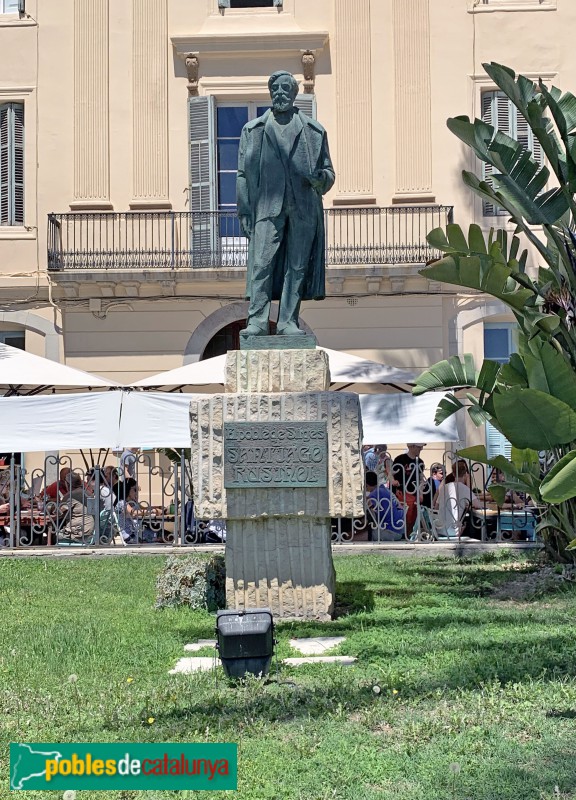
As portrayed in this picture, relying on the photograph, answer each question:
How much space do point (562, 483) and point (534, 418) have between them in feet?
3.74

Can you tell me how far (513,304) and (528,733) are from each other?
544 centimetres

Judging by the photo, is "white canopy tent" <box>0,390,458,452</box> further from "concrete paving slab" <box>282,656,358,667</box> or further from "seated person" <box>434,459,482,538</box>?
"concrete paving slab" <box>282,656,358,667</box>

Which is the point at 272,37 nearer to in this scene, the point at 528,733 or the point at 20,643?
the point at 20,643

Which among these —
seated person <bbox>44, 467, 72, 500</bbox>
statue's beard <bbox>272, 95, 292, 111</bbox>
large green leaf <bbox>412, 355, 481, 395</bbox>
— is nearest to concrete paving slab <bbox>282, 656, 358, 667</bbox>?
statue's beard <bbox>272, 95, 292, 111</bbox>

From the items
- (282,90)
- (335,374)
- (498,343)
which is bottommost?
(335,374)

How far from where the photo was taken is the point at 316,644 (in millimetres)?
7012

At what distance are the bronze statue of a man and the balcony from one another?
445 inches

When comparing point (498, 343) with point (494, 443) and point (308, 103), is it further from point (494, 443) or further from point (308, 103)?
point (308, 103)

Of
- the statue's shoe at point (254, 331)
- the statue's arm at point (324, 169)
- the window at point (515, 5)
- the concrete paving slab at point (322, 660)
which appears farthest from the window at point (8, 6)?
the concrete paving slab at point (322, 660)

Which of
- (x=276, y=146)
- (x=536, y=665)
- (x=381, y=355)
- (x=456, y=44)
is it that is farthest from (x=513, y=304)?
(x=456, y=44)

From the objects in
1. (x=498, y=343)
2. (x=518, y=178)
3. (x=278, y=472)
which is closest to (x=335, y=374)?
(x=518, y=178)

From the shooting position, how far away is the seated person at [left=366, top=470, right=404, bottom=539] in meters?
12.6

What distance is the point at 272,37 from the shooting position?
64.8 ft

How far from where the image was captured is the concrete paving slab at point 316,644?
6781mm
